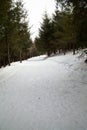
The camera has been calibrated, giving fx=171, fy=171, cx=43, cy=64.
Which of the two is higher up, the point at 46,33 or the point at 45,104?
the point at 46,33

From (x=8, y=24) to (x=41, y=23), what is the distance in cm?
1824

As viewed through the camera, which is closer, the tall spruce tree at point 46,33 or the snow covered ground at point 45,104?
the snow covered ground at point 45,104

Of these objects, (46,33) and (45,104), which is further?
(46,33)

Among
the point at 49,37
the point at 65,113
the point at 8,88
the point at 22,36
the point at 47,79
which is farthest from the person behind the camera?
the point at 49,37

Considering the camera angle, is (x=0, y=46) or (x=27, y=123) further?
(x=0, y=46)

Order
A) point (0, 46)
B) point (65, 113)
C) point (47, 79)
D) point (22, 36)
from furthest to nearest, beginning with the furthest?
1. point (22, 36)
2. point (0, 46)
3. point (47, 79)
4. point (65, 113)

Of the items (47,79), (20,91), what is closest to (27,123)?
(20,91)

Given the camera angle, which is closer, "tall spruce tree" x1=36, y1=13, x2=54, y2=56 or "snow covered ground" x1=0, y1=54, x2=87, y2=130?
"snow covered ground" x1=0, y1=54, x2=87, y2=130

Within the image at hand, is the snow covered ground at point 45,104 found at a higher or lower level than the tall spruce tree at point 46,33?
lower

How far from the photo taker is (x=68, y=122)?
6.53 m

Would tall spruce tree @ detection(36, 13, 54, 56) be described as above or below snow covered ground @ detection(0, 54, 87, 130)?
above

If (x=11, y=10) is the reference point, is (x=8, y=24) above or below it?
below

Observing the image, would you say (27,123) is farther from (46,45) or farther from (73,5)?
(46,45)

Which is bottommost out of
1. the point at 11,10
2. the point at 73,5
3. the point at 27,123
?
the point at 27,123
